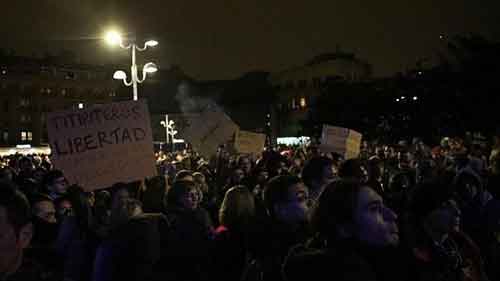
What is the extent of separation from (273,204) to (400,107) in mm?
44698

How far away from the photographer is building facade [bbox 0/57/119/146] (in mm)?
77312

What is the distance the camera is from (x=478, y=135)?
3114 cm

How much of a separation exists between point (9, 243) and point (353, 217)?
158 cm

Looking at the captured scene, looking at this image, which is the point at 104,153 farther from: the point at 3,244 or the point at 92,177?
the point at 3,244

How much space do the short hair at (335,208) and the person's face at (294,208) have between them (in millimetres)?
1009

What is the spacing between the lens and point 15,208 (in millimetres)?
2645

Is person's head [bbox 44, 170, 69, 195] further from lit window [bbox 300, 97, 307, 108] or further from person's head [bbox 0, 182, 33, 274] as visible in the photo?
lit window [bbox 300, 97, 307, 108]

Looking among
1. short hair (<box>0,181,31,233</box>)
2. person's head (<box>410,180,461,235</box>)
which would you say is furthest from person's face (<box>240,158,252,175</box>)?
short hair (<box>0,181,31,233</box>)

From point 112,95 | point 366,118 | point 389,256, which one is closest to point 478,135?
point 366,118

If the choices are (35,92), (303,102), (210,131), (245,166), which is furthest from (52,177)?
(303,102)

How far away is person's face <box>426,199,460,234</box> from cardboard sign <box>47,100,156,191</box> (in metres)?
3.33

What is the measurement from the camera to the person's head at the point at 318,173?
17.8 feet

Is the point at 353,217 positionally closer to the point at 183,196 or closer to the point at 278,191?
the point at 278,191

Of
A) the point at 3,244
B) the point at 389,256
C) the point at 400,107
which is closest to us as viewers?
the point at 3,244
